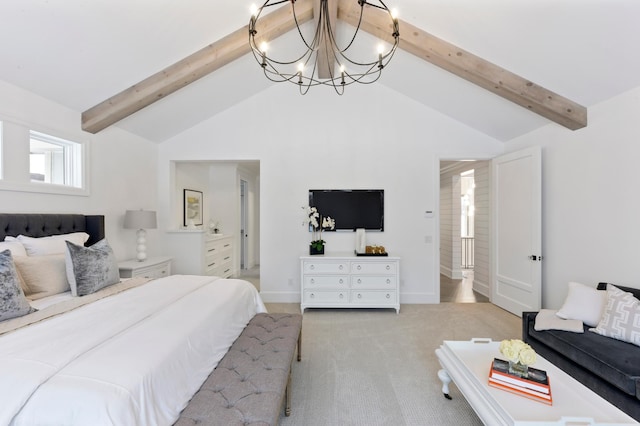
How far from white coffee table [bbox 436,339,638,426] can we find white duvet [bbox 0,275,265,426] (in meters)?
1.49

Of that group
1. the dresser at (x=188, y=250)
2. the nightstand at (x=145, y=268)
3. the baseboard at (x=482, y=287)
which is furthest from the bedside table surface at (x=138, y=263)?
the baseboard at (x=482, y=287)

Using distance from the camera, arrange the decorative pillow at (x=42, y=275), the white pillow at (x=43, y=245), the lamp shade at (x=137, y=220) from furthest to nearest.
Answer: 1. the lamp shade at (x=137, y=220)
2. the white pillow at (x=43, y=245)
3. the decorative pillow at (x=42, y=275)

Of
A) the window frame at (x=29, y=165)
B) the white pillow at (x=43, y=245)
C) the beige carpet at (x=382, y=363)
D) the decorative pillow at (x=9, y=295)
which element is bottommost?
the beige carpet at (x=382, y=363)

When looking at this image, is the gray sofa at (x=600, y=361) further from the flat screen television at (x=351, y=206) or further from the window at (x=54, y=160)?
the window at (x=54, y=160)

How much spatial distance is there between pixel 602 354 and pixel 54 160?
504 centimetres

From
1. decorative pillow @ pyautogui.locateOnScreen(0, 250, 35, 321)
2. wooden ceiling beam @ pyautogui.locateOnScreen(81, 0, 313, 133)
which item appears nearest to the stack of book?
decorative pillow @ pyautogui.locateOnScreen(0, 250, 35, 321)

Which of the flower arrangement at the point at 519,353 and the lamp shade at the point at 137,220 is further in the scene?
the lamp shade at the point at 137,220

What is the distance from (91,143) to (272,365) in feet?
11.0

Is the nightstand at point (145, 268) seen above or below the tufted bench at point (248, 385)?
above

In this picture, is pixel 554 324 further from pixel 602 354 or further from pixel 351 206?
pixel 351 206

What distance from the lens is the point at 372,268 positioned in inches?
159

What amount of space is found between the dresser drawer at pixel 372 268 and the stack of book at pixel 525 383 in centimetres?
233

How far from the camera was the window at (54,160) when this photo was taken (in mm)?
2867

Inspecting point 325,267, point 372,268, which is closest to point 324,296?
point 325,267
